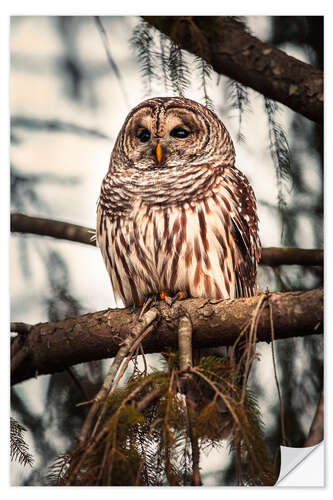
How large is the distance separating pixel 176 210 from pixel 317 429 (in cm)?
106

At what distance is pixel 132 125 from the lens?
9.39 ft

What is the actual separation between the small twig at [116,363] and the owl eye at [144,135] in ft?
2.61

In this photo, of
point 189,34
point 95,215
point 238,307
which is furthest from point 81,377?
point 189,34

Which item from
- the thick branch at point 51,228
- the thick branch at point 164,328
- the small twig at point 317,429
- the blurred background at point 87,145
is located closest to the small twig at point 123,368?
the thick branch at point 164,328

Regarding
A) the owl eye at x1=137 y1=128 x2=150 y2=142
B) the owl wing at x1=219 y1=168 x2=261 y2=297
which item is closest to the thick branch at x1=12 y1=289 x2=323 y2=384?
the owl wing at x1=219 y1=168 x2=261 y2=297

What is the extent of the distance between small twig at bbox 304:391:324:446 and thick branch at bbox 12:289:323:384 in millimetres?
391

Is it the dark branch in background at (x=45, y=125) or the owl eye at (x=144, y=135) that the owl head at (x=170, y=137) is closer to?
the owl eye at (x=144, y=135)

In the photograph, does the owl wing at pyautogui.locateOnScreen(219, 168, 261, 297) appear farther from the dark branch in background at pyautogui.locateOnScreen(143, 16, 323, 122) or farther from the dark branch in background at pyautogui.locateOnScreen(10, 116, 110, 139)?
the dark branch in background at pyautogui.locateOnScreen(10, 116, 110, 139)

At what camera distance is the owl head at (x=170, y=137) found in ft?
9.26

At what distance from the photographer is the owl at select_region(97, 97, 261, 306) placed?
2680 mm

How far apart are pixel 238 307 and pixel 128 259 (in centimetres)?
61

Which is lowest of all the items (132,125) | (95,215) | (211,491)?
(211,491)
